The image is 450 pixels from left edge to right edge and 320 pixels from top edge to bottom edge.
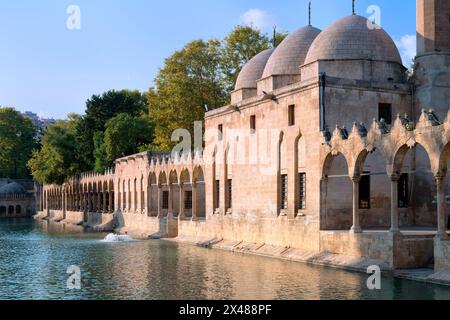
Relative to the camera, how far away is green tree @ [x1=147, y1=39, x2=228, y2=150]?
52.6 m

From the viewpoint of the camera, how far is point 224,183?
34.5 metres

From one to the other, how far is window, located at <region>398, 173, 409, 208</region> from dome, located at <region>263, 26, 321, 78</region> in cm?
815

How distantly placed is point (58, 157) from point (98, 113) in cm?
671

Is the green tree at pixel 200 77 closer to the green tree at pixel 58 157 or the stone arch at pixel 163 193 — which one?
the stone arch at pixel 163 193

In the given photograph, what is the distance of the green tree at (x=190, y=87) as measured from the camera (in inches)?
2072

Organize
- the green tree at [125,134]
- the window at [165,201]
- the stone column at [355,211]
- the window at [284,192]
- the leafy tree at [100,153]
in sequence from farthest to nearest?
the leafy tree at [100,153], the green tree at [125,134], the window at [165,201], the window at [284,192], the stone column at [355,211]

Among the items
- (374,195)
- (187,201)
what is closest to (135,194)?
(187,201)

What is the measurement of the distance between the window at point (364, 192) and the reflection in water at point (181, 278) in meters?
A: 4.32

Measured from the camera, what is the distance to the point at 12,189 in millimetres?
89500

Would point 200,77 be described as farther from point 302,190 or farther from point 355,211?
point 355,211

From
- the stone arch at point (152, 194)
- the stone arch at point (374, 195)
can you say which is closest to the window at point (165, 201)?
the stone arch at point (152, 194)

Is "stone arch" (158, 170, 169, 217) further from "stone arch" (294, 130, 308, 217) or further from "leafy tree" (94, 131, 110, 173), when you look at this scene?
"leafy tree" (94, 131, 110, 173)

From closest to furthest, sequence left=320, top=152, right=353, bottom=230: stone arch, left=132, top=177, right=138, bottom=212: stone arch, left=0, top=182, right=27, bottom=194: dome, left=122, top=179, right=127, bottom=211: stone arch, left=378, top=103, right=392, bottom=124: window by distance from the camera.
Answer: left=320, top=152, right=353, bottom=230: stone arch, left=378, top=103, right=392, bottom=124: window, left=132, top=177, right=138, bottom=212: stone arch, left=122, top=179, right=127, bottom=211: stone arch, left=0, top=182, right=27, bottom=194: dome

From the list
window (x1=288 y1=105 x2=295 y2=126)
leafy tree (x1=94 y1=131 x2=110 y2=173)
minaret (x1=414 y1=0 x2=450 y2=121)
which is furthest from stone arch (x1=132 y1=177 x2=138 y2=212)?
minaret (x1=414 y1=0 x2=450 y2=121)
